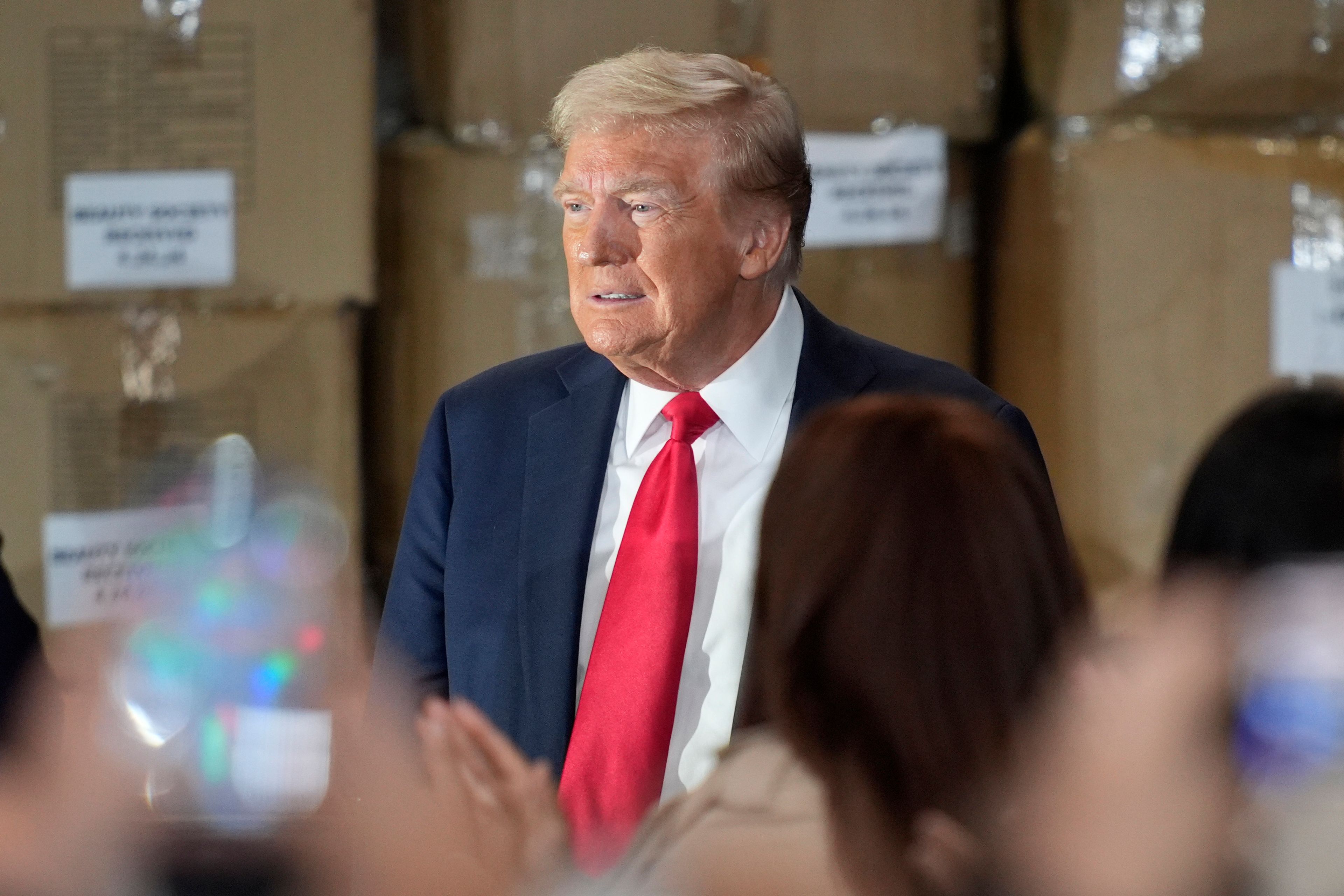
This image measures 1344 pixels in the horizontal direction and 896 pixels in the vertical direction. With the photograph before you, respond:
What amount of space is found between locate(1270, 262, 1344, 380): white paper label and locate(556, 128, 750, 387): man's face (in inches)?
25.6

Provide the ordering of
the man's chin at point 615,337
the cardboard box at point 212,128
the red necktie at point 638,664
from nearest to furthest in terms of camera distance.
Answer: the red necktie at point 638,664 → the man's chin at point 615,337 → the cardboard box at point 212,128

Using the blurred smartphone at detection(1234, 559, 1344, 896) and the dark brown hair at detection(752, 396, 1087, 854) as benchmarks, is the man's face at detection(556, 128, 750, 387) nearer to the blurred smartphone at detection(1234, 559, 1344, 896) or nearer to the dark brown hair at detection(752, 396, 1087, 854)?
the dark brown hair at detection(752, 396, 1087, 854)

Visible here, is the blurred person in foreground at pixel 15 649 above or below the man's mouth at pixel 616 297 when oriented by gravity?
below

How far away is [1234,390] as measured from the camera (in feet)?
4.49

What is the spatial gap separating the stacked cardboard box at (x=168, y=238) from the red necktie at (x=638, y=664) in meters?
0.50

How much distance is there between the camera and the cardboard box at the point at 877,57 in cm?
137

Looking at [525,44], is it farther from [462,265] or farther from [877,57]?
[877,57]

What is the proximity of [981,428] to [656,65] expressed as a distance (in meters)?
0.57

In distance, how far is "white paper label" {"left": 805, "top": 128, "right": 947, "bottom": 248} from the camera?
140 centimetres

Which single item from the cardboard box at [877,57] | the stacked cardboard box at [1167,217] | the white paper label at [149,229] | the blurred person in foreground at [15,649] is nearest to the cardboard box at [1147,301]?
the stacked cardboard box at [1167,217]

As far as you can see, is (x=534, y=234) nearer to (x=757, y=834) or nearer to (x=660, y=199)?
(x=660, y=199)

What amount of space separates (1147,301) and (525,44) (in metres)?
0.69

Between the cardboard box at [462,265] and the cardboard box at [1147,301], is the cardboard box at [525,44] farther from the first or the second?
the cardboard box at [1147,301]

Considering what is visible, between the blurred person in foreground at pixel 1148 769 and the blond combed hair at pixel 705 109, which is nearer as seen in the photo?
the blurred person in foreground at pixel 1148 769
